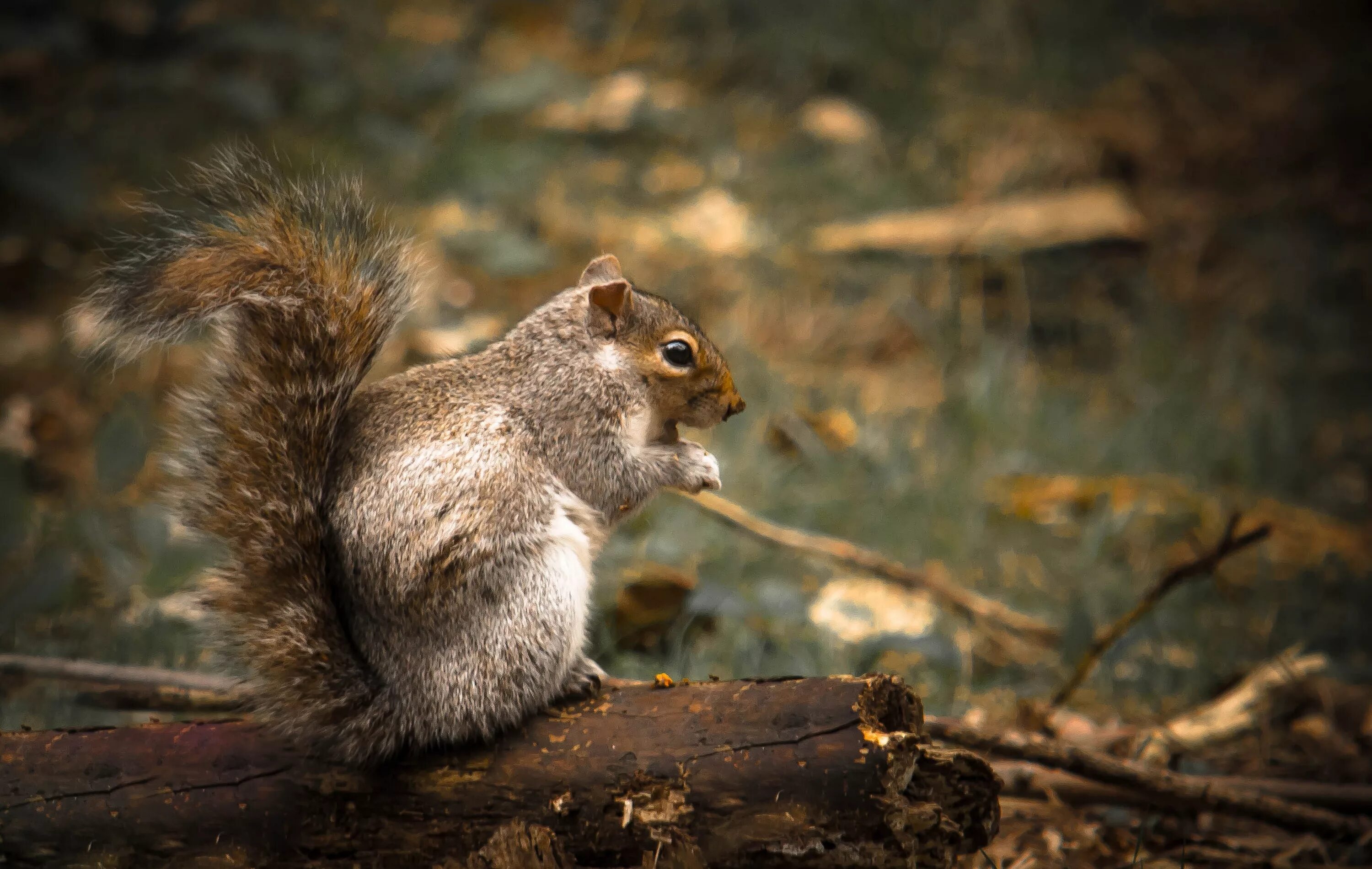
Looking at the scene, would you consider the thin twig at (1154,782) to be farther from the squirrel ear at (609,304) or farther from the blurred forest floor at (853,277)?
the squirrel ear at (609,304)

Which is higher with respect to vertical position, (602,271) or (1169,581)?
(602,271)

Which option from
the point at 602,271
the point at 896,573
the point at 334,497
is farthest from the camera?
the point at 896,573

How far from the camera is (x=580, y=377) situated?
179 centimetres

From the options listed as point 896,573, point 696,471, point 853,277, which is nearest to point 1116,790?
point 896,573

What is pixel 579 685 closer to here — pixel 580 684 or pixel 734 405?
pixel 580 684

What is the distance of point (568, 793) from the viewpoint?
145cm

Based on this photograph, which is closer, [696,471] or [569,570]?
[569,570]

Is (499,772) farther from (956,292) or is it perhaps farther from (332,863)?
(956,292)

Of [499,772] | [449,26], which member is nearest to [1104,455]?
[499,772]

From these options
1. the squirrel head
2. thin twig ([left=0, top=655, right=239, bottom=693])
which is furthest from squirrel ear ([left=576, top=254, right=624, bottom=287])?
thin twig ([left=0, top=655, right=239, bottom=693])

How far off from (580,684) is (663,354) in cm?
58

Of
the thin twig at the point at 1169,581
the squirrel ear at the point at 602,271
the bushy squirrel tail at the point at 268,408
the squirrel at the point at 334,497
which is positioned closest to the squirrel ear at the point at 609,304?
the squirrel ear at the point at 602,271

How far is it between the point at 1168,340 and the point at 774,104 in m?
2.30

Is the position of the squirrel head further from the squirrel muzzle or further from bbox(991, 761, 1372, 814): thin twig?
bbox(991, 761, 1372, 814): thin twig
